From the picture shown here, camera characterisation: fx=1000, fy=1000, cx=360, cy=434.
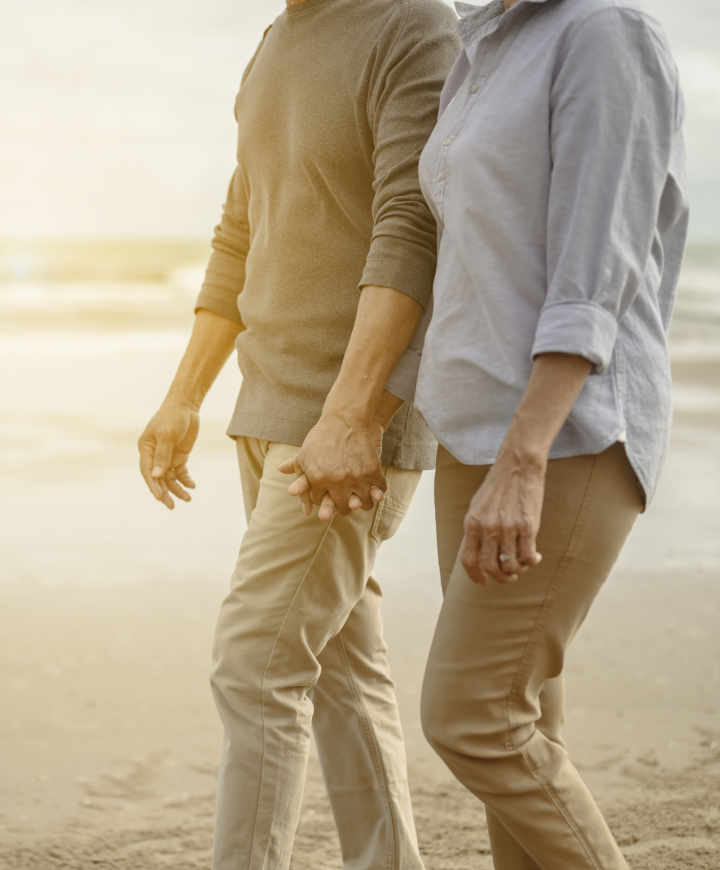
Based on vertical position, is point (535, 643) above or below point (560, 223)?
below

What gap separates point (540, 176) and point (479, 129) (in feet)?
0.41

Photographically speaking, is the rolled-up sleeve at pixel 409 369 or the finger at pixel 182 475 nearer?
the rolled-up sleeve at pixel 409 369

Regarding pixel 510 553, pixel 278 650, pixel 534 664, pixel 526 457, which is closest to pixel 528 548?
pixel 510 553

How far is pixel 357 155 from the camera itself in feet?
6.51

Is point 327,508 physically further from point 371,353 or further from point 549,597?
point 549,597

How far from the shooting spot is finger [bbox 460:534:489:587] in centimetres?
145

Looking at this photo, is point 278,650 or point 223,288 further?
point 223,288

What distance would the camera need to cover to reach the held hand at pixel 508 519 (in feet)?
4.60

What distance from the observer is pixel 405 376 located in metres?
1.85

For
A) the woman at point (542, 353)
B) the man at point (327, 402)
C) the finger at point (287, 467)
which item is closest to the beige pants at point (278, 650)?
the man at point (327, 402)

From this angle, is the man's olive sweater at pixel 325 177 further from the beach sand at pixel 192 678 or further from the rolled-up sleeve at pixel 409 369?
the beach sand at pixel 192 678

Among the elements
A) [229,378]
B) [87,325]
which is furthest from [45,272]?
[229,378]

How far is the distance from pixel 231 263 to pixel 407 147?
25.9 inches

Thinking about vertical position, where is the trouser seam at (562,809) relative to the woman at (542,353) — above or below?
below
